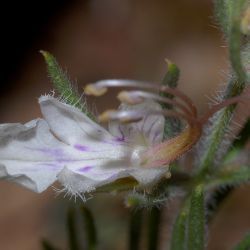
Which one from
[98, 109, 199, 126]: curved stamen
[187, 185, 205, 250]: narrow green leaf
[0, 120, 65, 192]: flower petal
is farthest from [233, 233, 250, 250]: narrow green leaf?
[0, 120, 65, 192]: flower petal

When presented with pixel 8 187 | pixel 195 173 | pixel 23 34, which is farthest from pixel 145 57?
pixel 195 173

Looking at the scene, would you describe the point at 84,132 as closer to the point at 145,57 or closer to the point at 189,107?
the point at 189,107

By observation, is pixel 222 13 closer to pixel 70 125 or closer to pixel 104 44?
pixel 70 125

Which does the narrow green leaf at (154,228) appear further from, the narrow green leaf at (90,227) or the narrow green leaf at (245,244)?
the narrow green leaf at (245,244)

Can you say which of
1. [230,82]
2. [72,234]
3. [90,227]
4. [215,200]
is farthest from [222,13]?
[72,234]

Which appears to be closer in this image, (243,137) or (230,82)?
(230,82)
